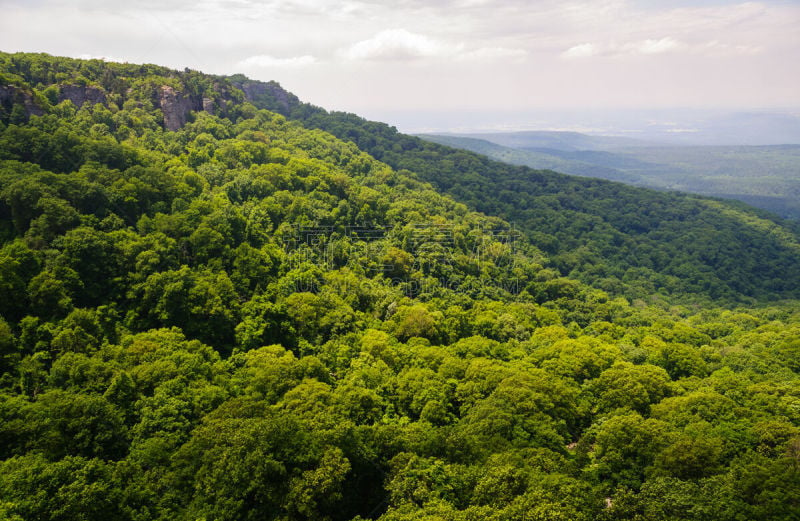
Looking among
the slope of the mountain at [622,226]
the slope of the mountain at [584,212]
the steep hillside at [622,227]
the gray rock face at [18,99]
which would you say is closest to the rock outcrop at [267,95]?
the slope of the mountain at [584,212]

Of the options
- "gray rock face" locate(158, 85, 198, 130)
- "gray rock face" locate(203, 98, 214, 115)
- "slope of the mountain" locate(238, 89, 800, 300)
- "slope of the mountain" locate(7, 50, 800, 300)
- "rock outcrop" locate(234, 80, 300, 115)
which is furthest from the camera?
"rock outcrop" locate(234, 80, 300, 115)

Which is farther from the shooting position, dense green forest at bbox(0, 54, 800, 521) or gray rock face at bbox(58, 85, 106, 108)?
gray rock face at bbox(58, 85, 106, 108)

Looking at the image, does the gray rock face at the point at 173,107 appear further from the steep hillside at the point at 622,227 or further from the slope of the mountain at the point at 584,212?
the steep hillside at the point at 622,227

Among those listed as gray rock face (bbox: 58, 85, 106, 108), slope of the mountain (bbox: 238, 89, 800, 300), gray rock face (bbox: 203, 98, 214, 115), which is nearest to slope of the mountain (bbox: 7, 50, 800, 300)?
gray rock face (bbox: 203, 98, 214, 115)

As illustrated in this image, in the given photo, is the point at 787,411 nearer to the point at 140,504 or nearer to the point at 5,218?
the point at 140,504

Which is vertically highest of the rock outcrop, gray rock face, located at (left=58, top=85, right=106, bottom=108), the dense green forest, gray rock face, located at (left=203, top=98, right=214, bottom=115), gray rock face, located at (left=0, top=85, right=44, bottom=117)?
the rock outcrop

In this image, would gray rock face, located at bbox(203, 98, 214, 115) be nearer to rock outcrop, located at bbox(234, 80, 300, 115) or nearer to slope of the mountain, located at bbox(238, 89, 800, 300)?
rock outcrop, located at bbox(234, 80, 300, 115)

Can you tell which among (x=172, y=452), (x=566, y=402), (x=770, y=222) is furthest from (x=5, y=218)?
(x=770, y=222)
